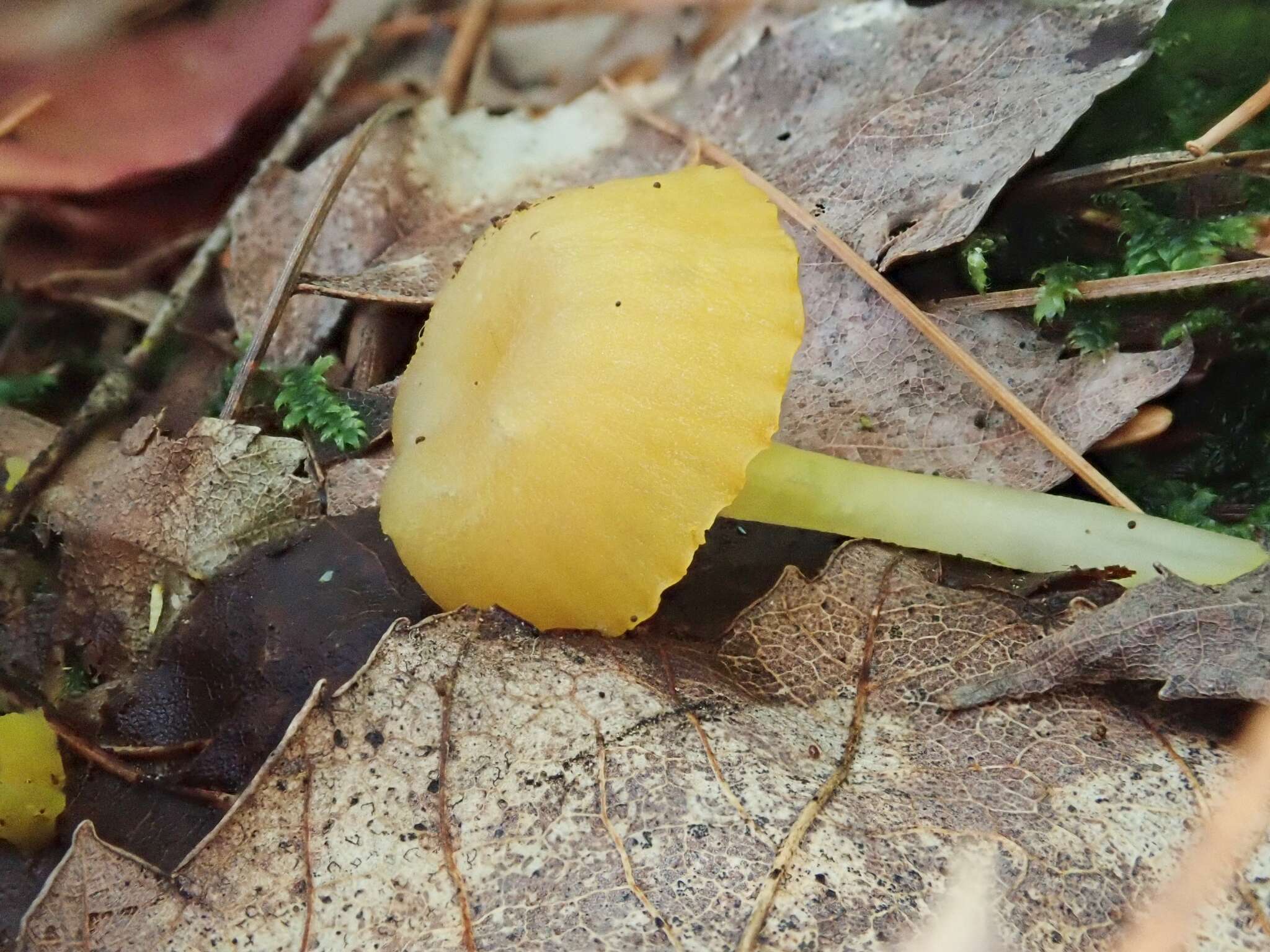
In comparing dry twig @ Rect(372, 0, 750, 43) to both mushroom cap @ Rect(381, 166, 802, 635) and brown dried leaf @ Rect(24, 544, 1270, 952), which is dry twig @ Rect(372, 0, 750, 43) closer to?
mushroom cap @ Rect(381, 166, 802, 635)

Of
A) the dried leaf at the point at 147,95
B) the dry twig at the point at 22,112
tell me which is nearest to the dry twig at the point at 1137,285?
the dried leaf at the point at 147,95

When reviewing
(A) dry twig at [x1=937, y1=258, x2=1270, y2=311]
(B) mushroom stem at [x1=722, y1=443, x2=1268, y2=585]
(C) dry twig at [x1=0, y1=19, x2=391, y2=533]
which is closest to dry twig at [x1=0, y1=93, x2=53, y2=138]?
(C) dry twig at [x1=0, y1=19, x2=391, y2=533]

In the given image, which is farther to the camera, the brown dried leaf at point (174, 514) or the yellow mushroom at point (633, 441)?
the brown dried leaf at point (174, 514)

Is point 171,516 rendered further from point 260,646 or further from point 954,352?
point 954,352

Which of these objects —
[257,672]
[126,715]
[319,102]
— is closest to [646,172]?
[319,102]

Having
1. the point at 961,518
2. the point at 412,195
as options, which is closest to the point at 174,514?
the point at 412,195

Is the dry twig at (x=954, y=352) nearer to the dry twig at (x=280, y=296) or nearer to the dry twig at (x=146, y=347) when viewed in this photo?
the dry twig at (x=280, y=296)

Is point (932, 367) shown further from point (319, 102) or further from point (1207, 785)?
point (319, 102)
